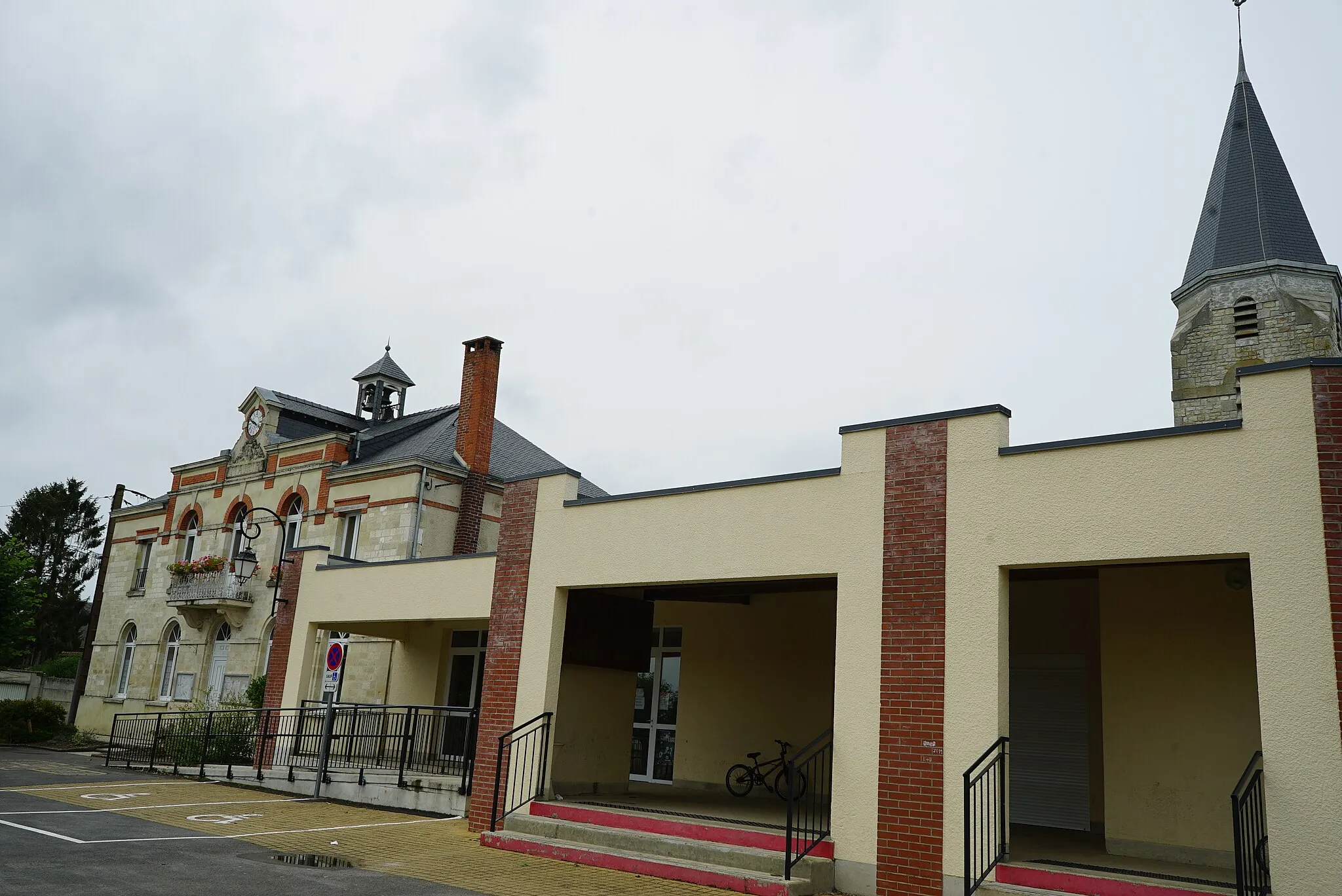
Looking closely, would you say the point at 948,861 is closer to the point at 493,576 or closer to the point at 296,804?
the point at 493,576

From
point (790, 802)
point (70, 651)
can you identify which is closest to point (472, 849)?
point (790, 802)

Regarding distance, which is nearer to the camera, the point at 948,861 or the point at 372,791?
the point at 948,861

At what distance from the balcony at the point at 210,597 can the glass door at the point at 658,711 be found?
14132 millimetres

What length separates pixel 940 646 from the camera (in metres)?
9.01

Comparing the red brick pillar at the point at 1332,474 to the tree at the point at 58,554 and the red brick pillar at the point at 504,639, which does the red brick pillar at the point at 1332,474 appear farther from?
the tree at the point at 58,554

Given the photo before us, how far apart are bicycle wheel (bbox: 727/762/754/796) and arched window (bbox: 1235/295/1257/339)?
87.0 feet

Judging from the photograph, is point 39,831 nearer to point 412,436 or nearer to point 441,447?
point 441,447

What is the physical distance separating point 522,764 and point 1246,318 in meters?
30.3

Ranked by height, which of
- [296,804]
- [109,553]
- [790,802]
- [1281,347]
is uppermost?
[1281,347]

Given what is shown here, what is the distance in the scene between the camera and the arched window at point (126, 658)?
1163 inches

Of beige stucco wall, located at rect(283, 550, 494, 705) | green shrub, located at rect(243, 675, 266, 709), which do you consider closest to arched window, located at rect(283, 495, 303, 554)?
green shrub, located at rect(243, 675, 266, 709)

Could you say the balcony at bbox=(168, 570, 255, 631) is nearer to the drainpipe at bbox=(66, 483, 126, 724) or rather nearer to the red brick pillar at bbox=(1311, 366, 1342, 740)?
the drainpipe at bbox=(66, 483, 126, 724)

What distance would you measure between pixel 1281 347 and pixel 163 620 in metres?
35.7

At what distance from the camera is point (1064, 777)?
38.4 ft
